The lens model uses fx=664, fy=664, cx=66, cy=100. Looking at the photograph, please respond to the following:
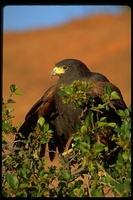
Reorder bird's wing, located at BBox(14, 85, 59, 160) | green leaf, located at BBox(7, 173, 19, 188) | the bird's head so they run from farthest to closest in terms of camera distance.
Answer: the bird's head, bird's wing, located at BBox(14, 85, 59, 160), green leaf, located at BBox(7, 173, 19, 188)

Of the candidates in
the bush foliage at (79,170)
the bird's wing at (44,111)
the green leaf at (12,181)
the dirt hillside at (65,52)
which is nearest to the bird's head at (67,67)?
the bird's wing at (44,111)

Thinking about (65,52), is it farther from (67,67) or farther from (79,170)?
(79,170)

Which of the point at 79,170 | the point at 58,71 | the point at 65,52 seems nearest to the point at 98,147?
the point at 79,170

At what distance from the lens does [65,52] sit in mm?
29219

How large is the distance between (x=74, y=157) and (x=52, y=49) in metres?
26.8

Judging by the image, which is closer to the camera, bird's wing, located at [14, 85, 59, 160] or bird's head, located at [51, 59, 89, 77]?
bird's wing, located at [14, 85, 59, 160]

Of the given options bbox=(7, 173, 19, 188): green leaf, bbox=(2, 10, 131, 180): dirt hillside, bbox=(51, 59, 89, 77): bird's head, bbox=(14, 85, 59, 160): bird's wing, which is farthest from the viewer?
bbox=(2, 10, 131, 180): dirt hillside

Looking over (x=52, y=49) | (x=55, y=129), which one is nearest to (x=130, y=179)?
(x=55, y=129)

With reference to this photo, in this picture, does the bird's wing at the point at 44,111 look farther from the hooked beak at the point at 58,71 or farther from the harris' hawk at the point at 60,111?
the hooked beak at the point at 58,71

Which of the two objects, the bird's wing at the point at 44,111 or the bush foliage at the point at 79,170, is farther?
the bird's wing at the point at 44,111

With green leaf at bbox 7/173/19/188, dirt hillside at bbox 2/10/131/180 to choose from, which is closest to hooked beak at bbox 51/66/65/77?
green leaf at bbox 7/173/19/188

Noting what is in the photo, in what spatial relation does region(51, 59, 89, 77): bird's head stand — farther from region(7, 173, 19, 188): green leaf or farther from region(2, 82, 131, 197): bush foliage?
region(7, 173, 19, 188): green leaf

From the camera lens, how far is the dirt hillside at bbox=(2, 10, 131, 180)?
78.0 feet

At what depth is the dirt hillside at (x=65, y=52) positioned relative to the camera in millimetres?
23781
